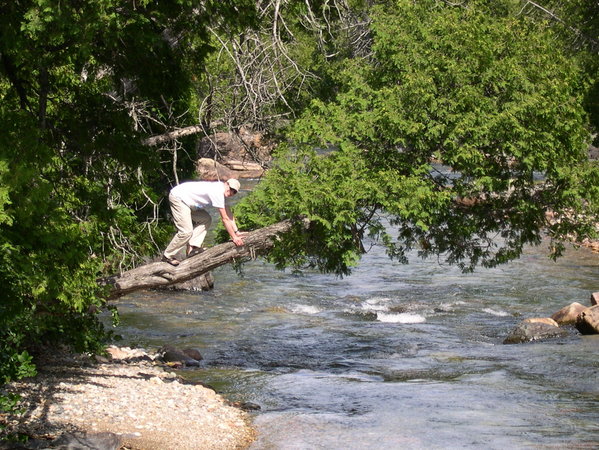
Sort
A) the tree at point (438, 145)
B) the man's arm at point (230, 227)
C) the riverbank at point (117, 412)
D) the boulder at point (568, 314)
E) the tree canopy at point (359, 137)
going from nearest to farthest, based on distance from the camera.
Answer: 1. the riverbank at point (117, 412)
2. the tree canopy at point (359, 137)
3. the man's arm at point (230, 227)
4. the tree at point (438, 145)
5. the boulder at point (568, 314)

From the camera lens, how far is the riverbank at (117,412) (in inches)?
392

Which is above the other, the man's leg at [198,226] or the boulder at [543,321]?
the man's leg at [198,226]

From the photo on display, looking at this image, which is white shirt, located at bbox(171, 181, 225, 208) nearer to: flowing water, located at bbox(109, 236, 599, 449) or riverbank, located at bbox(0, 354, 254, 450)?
riverbank, located at bbox(0, 354, 254, 450)

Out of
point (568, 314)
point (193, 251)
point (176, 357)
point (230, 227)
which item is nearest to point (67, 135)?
point (230, 227)

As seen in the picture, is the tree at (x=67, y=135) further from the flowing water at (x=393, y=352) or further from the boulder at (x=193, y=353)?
the boulder at (x=193, y=353)

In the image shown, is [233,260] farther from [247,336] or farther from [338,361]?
[247,336]

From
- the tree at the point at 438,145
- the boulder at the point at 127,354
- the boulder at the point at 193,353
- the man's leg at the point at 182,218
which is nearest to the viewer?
the man's leg at the point at 182,218

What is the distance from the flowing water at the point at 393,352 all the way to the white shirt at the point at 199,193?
2.95 meters

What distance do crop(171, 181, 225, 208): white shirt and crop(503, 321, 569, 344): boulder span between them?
8.11 metres

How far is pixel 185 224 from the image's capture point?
12.9 metres

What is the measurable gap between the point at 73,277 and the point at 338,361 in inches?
310

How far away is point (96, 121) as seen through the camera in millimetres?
10773

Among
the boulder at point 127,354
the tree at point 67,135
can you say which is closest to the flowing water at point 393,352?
the boulder at point 127,354

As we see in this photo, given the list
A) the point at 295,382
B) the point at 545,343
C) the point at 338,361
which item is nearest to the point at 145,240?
the point at 295,382
